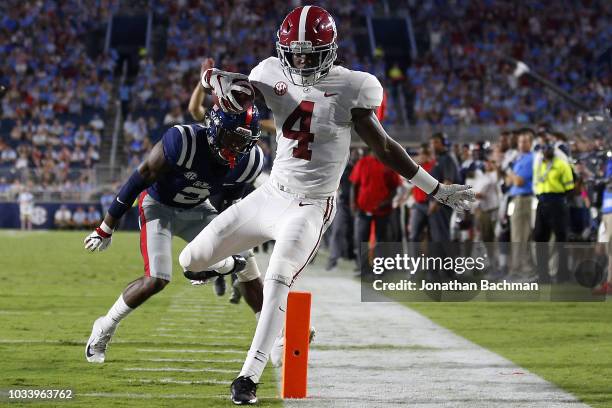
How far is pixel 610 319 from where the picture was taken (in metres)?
8.35

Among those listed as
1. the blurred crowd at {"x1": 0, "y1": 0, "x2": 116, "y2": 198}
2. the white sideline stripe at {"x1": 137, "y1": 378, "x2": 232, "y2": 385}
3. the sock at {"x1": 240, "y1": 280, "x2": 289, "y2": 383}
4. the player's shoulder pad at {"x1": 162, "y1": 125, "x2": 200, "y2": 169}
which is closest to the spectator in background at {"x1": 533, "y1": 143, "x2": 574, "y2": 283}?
the player's shoulder pad at {"x1": 162, "y1": 125, "x2": 200, "y2": 169}

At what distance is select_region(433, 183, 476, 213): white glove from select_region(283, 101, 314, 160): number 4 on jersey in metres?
0.65

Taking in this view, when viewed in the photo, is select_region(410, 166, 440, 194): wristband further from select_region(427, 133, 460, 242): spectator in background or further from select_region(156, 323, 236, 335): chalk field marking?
select_region(427, 133, 460, 242): spectator in background

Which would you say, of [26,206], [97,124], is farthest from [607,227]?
[97,124]

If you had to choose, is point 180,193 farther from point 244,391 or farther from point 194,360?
point 244,391

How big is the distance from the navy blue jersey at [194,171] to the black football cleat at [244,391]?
66.4 inches

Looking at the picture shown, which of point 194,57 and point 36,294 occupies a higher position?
point 194,57

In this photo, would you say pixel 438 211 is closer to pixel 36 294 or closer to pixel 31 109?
pixel 36 294

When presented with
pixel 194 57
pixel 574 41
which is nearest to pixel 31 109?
pixel 194 57

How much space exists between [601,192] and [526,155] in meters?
0.78

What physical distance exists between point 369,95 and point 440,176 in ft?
17.8

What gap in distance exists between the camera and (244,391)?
14.8ft

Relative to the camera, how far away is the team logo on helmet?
496cm

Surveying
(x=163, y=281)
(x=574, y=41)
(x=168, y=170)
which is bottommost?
(x=163, y=281)
